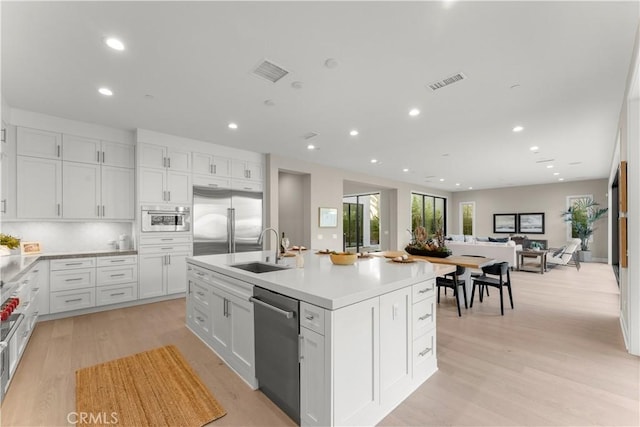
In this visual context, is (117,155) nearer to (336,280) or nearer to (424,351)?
(336,280)

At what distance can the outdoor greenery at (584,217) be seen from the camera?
9.24 metres

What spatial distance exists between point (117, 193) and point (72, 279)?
4.51ft

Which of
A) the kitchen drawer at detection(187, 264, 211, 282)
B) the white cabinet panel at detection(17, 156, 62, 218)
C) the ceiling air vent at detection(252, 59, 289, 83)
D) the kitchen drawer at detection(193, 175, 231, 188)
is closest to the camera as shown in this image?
the ceiling air vent at detection(252, 59, 289, 83)

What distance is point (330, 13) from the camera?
200cm

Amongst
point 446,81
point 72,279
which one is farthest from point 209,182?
point 446,81

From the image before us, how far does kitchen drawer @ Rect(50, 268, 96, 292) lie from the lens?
3814 mm

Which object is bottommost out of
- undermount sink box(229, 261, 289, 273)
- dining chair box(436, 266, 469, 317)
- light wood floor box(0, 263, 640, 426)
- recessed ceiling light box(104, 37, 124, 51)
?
light wood floor box(0, 263, 640, 426)

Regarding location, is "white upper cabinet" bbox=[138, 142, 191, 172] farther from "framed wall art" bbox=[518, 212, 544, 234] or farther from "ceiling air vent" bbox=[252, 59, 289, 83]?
"framed wall art" bbox=[518, 212, 544, 234]

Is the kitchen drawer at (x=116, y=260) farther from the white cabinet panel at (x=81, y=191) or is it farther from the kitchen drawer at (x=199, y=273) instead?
the kitchen drawer at (x=199, y=273)

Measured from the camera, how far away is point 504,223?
38.1 ft

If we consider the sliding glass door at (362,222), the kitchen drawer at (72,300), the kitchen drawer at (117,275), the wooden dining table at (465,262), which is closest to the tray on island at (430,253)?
the wooden dining table at (465,262)

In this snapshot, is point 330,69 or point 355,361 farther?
point 330,69

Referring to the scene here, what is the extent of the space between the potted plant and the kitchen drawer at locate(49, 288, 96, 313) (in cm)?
1279

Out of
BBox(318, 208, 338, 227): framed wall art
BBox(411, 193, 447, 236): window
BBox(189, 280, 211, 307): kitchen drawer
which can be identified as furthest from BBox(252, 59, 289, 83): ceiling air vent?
BBox(411, 193, 447, 236): window
